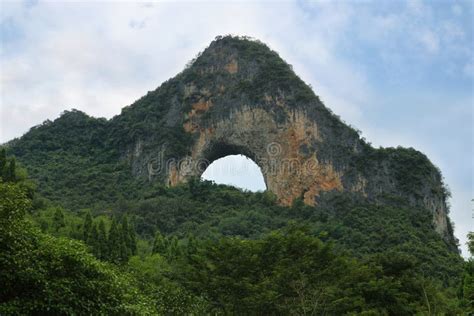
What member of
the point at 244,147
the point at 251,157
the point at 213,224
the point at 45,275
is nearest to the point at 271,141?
the point at 244,147

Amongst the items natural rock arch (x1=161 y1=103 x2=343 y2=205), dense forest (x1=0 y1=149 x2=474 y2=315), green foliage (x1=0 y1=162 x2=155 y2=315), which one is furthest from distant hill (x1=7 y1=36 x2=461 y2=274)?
green foliage (x1=0 y1=162 x2=155 y2=315)

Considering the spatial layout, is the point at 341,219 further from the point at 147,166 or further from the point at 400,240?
the point at 147,166

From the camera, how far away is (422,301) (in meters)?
21.9

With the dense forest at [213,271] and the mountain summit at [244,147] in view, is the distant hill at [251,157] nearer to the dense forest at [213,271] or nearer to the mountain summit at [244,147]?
the mountain summit at [244,147]

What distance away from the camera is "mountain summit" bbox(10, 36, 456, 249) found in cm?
5444

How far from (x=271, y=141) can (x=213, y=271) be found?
36.7 m

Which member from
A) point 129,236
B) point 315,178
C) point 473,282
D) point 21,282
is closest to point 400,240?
point 315,178

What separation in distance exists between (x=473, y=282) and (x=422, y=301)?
11.8 ft

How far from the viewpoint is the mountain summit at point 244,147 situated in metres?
54.4

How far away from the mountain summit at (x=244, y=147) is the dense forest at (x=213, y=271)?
855cm

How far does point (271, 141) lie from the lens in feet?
183

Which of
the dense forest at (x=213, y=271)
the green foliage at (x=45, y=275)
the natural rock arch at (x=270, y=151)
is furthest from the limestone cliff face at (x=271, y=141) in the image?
the green foliage at (x=45, y=275)

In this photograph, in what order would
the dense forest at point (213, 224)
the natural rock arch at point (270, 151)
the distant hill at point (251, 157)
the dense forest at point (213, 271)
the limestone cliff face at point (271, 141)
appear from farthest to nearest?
1. the limestone cliff face at point (271, 141)
2. the natural rock arch at point (270, 151)
3. the distant hill at point (251, 157)
4. the dense forest at point (213, 224)
5. the dense forest at point (213, 271)

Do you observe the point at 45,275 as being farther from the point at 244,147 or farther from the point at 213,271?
the point at 244,147
